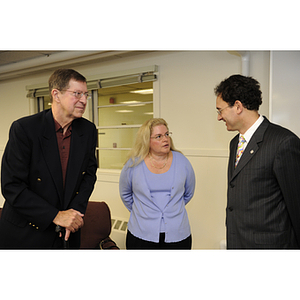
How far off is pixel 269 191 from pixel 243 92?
0.56 m

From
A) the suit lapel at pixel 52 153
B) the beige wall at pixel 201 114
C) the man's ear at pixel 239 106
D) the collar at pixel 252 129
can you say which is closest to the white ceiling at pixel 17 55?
the beige wall at pixel 201 114

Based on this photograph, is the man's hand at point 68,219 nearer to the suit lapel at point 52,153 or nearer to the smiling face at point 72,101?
the suit lapel at point 52,153

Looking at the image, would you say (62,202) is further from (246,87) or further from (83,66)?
(83,66)

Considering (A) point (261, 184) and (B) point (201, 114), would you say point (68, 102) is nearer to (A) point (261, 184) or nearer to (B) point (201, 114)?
(A) point (261, 184)

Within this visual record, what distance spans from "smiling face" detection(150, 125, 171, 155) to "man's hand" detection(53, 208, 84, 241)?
885mm

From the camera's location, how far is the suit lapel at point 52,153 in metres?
1.43

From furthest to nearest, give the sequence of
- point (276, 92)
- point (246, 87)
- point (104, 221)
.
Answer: point (104, 221)
point (276, 92)
point (246, 87)

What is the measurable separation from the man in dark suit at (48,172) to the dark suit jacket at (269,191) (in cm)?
88

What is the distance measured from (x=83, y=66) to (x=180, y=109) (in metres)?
1.79

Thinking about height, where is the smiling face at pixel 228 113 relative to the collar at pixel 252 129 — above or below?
above

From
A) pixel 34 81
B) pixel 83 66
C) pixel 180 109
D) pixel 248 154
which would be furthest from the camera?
pixel 34 81

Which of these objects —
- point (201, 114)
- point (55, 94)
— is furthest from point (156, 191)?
point (201, 114)

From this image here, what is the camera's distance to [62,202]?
148 cm

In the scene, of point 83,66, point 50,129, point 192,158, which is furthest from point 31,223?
point 83,66
